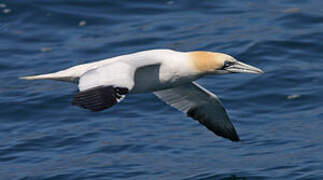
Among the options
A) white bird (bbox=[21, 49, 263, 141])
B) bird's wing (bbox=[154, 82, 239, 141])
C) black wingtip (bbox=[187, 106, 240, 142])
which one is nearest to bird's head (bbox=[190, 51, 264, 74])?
white bird (bbox=[21, 49, 263, 141])

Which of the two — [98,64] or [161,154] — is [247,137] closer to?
[161,154]

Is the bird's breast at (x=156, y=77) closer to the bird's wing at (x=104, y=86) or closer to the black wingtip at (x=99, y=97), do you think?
the bird's wing at (x=104, y=86)

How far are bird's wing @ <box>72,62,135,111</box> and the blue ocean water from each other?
2571 millimetres

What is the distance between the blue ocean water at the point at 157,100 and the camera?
42.7ft

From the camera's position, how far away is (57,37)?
20484 mm

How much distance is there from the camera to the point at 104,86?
980 cm

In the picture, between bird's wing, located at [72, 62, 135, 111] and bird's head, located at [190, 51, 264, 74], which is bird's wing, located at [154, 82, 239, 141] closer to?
bird's head, located at [190, 51, 264, 74]

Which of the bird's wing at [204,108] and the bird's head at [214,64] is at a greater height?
the bird's head at [214,64]

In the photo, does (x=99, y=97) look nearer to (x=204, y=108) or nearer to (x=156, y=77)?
(x=156, y=77)

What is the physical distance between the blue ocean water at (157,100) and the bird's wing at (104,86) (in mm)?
2571

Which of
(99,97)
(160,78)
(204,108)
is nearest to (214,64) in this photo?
(160,78)

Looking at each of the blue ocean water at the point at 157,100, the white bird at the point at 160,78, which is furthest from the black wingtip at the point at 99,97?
the blue ocean water at the point at 157,100

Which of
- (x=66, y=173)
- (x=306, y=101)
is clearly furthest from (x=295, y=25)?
(x=66, y=173)

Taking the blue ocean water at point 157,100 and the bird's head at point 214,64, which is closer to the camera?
the bird's head at point 214,64
